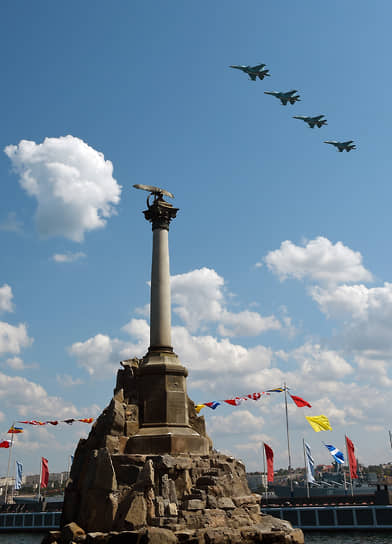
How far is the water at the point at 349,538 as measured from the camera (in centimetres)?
3988

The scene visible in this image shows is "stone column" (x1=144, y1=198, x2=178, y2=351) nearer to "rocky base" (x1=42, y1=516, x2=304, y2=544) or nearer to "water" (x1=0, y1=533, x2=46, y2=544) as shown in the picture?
"rocky base" (x1=42, y1=516, x2=304, y2=544)

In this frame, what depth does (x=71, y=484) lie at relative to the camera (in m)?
26.6

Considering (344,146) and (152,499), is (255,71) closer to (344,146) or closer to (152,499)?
(344,146)

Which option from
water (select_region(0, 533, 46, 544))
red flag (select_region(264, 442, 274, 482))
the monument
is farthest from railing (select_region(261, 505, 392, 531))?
water (select_region(0, 533, 46, 544))

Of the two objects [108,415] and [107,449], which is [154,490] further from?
[108,415]

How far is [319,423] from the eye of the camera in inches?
1729

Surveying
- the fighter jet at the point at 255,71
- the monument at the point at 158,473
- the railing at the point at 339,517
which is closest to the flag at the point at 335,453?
the railing at the point at 339,517

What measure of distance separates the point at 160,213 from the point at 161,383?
987 cm

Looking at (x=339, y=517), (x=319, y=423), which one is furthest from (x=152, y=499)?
(x=339, y=517)

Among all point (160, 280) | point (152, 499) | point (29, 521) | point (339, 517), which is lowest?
point (29, 521)

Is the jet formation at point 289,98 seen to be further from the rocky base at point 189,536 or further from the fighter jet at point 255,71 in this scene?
the rocky base at point 189,536

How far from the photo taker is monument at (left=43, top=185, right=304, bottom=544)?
21953 mm

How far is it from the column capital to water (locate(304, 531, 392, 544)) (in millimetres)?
27789

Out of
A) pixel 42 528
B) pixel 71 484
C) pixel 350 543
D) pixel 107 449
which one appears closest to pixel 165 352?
pixel 107 449
